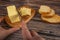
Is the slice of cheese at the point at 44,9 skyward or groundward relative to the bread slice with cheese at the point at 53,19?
skyward

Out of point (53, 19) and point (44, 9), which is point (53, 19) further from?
point (44, 9)

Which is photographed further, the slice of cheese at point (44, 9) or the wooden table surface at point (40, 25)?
the slice of cheese at point (44, 9)

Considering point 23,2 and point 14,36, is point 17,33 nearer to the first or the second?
point 14,36

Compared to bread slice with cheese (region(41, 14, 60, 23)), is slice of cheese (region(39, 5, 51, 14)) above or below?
above

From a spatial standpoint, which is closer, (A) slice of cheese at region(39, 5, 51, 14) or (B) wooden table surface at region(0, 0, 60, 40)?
(B) wooden table surface at region(0, 0, 60, 40)

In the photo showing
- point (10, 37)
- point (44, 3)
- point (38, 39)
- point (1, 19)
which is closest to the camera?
point (38, 39)

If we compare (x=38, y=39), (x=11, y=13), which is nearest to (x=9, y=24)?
(x=11, y=13)

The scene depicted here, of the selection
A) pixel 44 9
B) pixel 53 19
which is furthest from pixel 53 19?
pixel 44 9

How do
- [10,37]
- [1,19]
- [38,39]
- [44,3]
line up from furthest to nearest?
1. [44,3]
2. [1,19]
3. [10,37]
4. [38,39]

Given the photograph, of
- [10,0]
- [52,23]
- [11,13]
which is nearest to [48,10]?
[52,23]

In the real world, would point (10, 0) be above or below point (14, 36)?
above

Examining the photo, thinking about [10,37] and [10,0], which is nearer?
[10,37]
